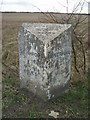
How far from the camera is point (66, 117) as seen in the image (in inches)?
171

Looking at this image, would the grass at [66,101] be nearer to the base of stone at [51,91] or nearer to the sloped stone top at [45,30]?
the base of stone at [51,91]

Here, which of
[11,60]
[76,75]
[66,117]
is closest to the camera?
[66,117]

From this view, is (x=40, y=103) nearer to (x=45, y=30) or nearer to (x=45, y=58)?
(x=45, y=58)

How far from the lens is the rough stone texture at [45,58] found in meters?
4.50

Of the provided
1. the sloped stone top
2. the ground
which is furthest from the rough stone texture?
the ground

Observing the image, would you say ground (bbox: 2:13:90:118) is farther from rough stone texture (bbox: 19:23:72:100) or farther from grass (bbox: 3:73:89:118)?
rough stone texture (bbox: 19:23:72:100)

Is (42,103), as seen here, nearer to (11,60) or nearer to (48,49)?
(48,49)

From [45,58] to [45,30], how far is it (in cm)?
64

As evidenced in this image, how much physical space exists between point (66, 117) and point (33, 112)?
2.06ft

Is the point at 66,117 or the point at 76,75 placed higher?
the point at 76,75

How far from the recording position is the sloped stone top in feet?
14.8

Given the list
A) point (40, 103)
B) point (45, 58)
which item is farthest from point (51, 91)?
point (45, 58)

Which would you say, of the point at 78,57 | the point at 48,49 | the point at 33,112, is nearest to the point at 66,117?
the point at 33,112

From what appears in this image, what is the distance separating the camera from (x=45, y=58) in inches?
176
